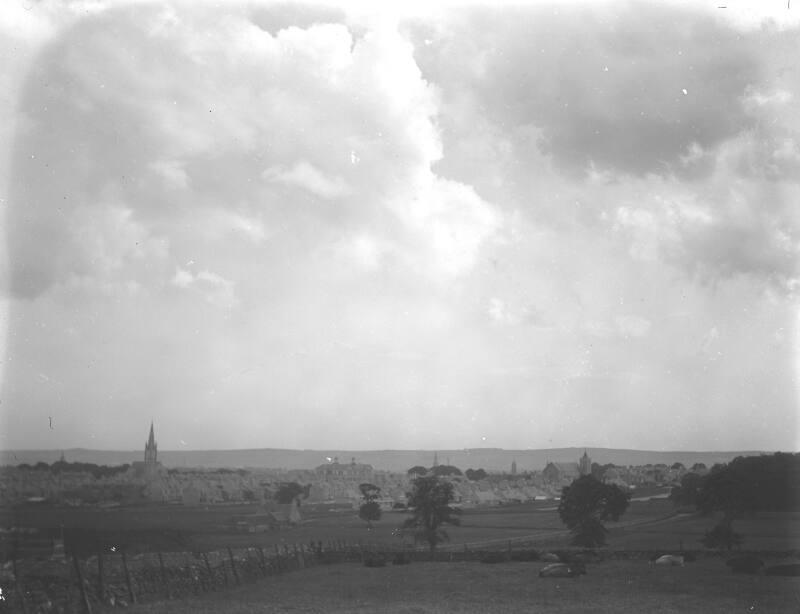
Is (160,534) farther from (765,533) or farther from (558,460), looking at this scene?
(558,460)

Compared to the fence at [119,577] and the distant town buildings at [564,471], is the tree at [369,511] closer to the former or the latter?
the distant town buildings at [564,471]

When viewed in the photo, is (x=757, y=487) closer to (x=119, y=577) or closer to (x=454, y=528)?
(x=454, y=528)

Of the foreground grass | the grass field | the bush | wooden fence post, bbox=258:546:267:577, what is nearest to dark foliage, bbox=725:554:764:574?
the foreground grass

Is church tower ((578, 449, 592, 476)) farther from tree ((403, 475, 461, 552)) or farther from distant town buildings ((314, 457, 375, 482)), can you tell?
tree ((403, 475, 461, 552))

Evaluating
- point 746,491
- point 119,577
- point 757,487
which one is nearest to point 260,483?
point 746,491

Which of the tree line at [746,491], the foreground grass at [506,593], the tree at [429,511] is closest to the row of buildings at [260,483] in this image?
the tree at [429,511]

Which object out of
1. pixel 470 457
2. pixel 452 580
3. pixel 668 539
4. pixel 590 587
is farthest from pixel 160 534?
pixel 470 457
